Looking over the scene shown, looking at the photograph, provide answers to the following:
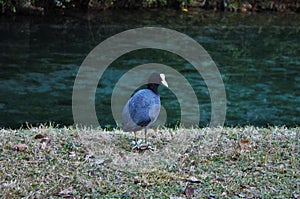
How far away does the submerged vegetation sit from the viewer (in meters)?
17.4

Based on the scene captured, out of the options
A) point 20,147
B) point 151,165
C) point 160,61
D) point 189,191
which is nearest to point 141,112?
point 151,165

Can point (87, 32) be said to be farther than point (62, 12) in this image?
No

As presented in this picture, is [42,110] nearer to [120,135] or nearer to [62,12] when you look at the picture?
[120,135]

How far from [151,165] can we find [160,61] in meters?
9.00

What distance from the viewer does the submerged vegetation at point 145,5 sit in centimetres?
1739

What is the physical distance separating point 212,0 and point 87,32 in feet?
23.1

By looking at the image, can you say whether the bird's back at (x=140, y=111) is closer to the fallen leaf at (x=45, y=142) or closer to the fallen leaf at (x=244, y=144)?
the fallen leaf at (x=45, y=142)

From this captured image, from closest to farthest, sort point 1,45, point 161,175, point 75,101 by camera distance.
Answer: point 161,175 < point 75,101 < point 1,45

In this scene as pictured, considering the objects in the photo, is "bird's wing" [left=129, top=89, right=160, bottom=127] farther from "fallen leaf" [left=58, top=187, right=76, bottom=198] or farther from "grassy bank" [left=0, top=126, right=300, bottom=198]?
"fallen leaf" [left=58, top=187, right=76, bottom=198]

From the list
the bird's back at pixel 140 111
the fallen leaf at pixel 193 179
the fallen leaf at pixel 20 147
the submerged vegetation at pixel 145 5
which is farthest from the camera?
the submerged vegetation at pixel 145 5

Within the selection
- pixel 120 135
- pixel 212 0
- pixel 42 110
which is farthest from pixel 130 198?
pixel 212 0

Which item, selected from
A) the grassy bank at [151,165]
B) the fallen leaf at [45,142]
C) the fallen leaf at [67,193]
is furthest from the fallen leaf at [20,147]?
the fallen leaf at [67,193]

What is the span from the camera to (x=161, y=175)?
4.58 m

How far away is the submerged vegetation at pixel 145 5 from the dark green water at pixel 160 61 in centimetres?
52
